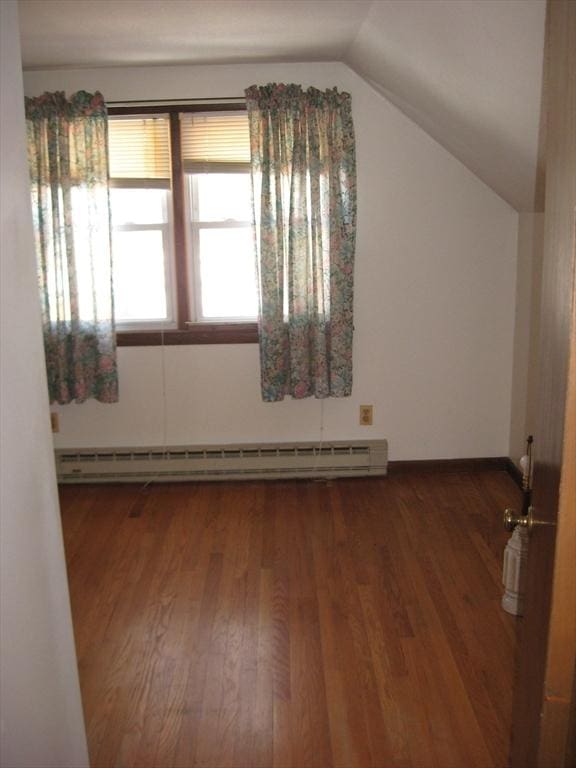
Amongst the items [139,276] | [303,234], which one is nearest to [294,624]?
[303,234]

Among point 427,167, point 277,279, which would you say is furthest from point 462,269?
point 277,279

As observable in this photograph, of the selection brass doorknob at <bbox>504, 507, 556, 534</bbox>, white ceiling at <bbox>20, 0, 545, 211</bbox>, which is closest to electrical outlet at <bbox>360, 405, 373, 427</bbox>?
white ceiling at <bbox>20, 0, 545, 211</bbox>

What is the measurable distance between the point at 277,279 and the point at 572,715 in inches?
118

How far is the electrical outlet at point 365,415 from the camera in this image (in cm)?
407

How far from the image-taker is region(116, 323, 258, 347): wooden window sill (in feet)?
13.0

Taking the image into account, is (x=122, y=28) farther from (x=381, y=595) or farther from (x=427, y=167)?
(x=381, y=595)

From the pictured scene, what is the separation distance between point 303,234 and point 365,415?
1143 millimetres

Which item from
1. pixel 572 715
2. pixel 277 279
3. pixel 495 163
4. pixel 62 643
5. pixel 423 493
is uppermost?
pixel 495 163

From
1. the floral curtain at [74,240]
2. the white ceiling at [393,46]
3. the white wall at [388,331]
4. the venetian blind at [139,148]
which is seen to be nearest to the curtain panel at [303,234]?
the white wall at [388,331]

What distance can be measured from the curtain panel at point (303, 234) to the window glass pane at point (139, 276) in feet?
2.13

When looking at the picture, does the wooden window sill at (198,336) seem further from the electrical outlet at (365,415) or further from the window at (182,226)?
the electrical outlet at (365,415)

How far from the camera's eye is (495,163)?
126 inches

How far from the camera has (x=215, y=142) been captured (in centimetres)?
377

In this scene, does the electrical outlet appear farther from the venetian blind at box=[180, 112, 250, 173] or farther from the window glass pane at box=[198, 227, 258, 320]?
the venetian blind at box=[180, 112, 250, 173]
